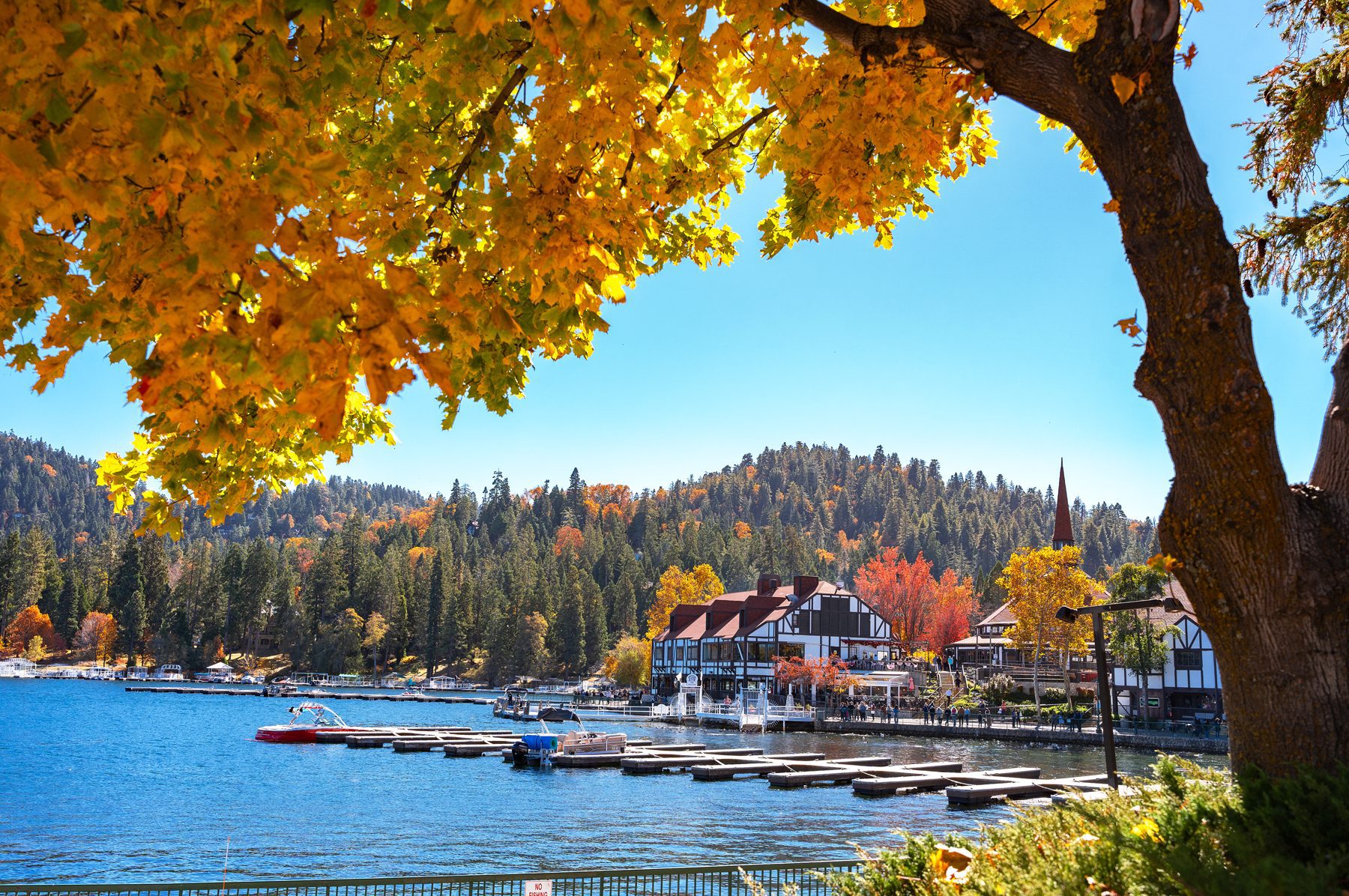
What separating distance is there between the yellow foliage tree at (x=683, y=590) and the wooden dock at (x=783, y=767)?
1607 inches

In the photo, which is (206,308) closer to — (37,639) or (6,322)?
(6,322)

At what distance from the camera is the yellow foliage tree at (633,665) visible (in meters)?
85.4

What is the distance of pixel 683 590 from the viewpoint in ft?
287

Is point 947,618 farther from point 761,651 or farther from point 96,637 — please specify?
point 96,637

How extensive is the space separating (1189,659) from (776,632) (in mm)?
26768

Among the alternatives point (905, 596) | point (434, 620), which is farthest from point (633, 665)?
point (434, 620)

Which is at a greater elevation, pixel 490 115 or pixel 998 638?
pixel 490 115

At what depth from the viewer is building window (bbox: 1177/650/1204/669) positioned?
4994cm

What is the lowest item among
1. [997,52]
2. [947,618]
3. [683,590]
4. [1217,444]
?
[947,618]

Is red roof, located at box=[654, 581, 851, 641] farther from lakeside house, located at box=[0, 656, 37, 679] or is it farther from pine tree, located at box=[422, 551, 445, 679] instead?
lakeside house, located at box=[0, 656, 37, 679]

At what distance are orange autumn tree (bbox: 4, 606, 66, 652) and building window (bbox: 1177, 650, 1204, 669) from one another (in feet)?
430

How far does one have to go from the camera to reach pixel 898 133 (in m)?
5.06

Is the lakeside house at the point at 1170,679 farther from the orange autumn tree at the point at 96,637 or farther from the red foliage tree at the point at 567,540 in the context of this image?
the orange autumn tree at the point at 96,637

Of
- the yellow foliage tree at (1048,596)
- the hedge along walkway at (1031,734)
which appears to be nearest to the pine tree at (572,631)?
the hedge along walkway at (1031,734)
